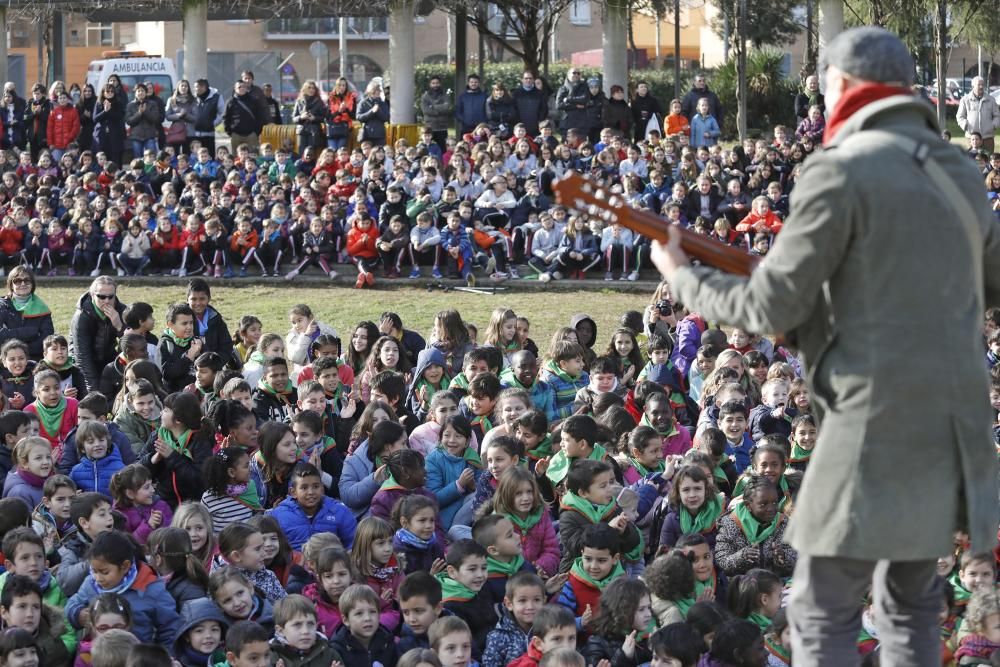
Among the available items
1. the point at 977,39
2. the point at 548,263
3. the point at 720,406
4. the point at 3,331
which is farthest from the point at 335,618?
the point at 977,39

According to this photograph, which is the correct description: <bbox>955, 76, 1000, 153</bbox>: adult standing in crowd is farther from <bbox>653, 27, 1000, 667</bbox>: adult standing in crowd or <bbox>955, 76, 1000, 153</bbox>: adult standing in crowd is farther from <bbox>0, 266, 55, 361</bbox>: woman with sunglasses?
<bbox>653, 27, 1000, 667</bbox>: adult standing in crowd

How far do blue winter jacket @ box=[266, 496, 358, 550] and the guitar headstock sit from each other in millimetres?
4146

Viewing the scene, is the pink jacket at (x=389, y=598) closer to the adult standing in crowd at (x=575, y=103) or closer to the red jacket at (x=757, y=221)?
the red jacket at (x=757, y=221)

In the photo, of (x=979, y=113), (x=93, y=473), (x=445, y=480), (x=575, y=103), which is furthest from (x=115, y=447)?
(x=979, y=113)

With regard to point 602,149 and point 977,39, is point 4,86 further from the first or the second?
point 977,39

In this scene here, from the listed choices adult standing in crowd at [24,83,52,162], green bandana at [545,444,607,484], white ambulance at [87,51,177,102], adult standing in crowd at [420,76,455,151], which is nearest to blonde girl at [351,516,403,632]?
green bandana at [545,444,607,484]

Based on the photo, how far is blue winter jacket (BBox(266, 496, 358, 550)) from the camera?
Answer: 769 centimetres

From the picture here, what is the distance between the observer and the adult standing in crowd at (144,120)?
2170cm

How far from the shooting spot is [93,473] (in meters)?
8.14

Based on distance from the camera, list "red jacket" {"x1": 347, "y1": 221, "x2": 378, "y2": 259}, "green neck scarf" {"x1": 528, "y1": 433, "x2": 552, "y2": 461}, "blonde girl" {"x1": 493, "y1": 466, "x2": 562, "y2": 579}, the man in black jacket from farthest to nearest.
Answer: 1. "red jacket" {"x1": 347, "y1": 221, "x2": 378, "y2": 259}
2. the man in black jacket
3. "green neck scarf" {"x1": 528, "y1": 433, "x2": 552, "y2": 461}
4. "blonde girl" {"x1": 493, "y1": 466, "x2": 562, "y2": 579}

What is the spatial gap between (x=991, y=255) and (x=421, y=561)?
4.14m

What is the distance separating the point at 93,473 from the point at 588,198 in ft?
16.5

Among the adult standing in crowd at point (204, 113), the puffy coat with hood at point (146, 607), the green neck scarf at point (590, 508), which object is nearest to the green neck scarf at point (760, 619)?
the green neck scarf at point (590, 508)

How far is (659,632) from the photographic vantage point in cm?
617
